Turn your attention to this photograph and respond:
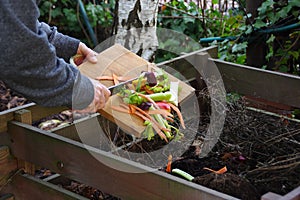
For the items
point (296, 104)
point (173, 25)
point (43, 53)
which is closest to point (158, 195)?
point (43, 53)

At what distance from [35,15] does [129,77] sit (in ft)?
3.29

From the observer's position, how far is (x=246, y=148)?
2.97m

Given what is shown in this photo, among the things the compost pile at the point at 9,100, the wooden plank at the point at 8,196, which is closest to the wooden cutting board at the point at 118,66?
the wooden plank at the point at 8,196

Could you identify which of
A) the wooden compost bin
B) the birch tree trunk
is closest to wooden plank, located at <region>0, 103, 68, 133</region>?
the wooden compost bin

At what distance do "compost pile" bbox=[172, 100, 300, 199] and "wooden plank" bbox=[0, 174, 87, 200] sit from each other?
59 cm

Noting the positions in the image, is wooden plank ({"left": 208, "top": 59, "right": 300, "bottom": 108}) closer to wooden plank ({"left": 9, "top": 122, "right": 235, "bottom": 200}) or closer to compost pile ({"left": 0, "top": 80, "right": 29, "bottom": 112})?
wooden plank ({"left": 9, "top": 122, "right": 235, "bottom": 200})

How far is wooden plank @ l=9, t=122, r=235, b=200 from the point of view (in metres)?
2.04

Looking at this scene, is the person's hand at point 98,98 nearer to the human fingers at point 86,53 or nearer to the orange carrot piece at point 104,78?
the orange carrot piece at point 104,78

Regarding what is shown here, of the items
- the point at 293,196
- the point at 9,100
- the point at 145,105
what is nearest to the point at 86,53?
the point at 145,105

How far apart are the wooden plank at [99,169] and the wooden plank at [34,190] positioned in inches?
3.9

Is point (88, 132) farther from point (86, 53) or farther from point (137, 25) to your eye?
point (137, 25)

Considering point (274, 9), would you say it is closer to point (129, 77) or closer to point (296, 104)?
point (296, 104)

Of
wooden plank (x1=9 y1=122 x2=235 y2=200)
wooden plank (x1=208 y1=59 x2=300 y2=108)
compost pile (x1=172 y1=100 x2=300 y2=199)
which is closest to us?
wooden plank (x1=9 y1=122 x2=235 y2=200)

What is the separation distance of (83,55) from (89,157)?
74cm
